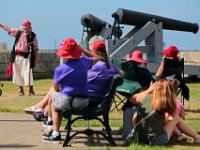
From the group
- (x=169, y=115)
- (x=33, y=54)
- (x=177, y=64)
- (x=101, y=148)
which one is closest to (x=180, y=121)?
(x=169, y=115)

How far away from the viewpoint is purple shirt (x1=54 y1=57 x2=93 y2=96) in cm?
674

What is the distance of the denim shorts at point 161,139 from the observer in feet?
22.3

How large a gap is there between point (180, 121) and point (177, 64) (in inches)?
113

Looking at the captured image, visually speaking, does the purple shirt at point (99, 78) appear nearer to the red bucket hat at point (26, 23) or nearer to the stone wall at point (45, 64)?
the red bucket hat at point (26, 23)

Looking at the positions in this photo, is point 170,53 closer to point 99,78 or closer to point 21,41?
point 99,78

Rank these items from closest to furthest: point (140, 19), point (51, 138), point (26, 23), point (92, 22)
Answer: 1. point (51, 138)
2. point (26, 23)
3. point (92, 22)
4. point (140, 19)

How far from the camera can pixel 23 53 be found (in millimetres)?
13852

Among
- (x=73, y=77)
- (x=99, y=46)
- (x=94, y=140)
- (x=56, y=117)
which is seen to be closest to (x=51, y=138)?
(x=56, y=117)

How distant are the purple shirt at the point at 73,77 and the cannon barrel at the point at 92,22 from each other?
10.5m

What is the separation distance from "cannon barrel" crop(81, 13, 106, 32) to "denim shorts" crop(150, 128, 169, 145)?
10709 mm

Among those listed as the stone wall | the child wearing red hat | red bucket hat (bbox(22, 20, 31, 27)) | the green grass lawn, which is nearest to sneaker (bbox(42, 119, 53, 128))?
the green grass lawn

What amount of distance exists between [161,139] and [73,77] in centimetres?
131

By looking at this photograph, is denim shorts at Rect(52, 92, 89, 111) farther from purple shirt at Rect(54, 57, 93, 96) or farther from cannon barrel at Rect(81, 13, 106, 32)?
cannon barrel at Rect(81, 13, 106, 32)

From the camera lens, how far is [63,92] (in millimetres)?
6770
